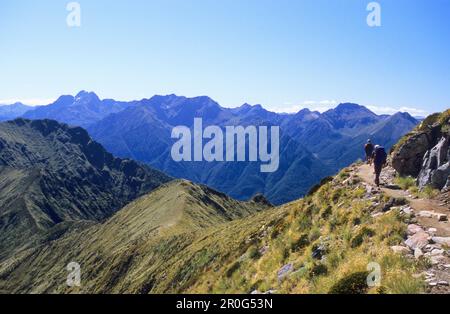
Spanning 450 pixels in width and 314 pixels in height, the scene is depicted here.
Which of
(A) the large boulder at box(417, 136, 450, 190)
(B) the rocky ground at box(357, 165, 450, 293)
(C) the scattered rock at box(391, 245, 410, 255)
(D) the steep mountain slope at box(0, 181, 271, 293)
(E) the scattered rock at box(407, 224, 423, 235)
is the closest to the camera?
(B) the rocky ground at box(357, 165, 450, 293)

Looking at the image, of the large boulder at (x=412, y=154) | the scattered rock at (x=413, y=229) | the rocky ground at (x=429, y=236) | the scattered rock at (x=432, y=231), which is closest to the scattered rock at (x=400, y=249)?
the rocky ground at (x=429, y=236)

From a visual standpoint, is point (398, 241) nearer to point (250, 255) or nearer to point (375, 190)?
point (375, 190)

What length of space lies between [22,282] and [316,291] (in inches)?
6908

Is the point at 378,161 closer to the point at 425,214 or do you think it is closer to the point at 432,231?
the point at 425,214

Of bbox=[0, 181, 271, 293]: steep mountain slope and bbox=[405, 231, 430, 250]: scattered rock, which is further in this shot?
bbox=[0, 181, 271, 293]: steep mountain slope

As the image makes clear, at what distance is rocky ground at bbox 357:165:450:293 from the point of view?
15.0 metres

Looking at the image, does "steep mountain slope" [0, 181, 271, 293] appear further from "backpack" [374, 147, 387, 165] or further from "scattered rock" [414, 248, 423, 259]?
"scattered rock" [414, 248, 423, 259]

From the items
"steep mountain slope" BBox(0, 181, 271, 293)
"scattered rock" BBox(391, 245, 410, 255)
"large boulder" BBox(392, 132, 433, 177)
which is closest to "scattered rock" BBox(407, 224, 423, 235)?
"scattered rock" BBox(391, 245, 410, 255)

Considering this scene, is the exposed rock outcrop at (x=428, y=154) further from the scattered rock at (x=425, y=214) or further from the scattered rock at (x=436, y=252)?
the scattered rock at (x=436, y=252)

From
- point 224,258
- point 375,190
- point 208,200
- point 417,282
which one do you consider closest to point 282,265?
point 375,190

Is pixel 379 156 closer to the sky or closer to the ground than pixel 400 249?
closer to the sky

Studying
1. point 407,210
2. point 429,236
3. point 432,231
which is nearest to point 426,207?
point 407,210

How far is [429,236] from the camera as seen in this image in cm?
1820

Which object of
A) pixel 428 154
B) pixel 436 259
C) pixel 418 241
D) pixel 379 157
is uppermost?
pixel 428 154
